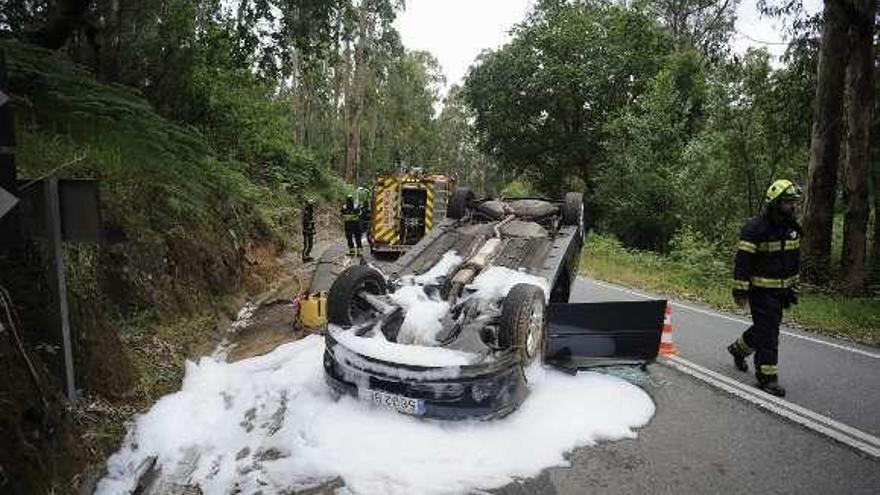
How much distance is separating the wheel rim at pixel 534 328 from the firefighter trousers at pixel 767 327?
6.90ft

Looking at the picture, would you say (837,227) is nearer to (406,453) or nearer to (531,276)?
(531,276)

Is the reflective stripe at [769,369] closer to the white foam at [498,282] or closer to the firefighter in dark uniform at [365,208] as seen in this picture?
the white foam at [498,282]

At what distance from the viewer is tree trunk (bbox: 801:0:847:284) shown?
13.2 m

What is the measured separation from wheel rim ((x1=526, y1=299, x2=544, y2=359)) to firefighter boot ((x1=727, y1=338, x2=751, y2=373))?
7.74ft

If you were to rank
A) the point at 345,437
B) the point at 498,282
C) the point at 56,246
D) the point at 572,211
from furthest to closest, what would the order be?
the point at 572,211, the point at 498,282, the point at 345,437, the point at 56,246

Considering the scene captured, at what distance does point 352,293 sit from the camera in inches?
246

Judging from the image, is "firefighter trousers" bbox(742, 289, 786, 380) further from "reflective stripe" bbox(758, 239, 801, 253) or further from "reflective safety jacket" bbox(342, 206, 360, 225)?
"reflective safety jacket" bbox(342, 206, 360, 225)

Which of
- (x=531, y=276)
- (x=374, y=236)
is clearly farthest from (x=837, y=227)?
(x=531, y=276)

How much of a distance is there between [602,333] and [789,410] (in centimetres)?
169

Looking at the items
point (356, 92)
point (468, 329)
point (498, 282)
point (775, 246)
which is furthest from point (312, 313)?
point (356, 92)

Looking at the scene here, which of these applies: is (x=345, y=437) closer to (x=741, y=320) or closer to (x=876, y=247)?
(x=741, y=320)

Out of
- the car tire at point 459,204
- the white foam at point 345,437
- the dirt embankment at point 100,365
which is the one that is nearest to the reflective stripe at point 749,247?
the white foam at point 345,437

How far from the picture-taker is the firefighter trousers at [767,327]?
625cm

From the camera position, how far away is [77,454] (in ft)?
13.9
